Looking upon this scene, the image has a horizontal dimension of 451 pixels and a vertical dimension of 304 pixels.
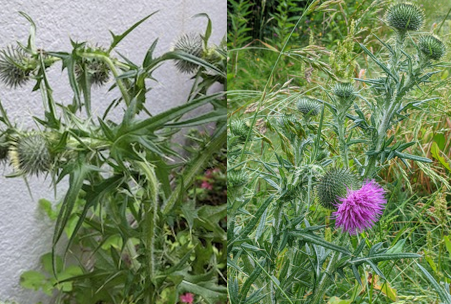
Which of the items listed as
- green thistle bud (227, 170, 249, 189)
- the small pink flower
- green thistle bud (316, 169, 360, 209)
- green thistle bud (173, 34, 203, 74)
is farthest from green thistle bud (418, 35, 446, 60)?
the small pink flower

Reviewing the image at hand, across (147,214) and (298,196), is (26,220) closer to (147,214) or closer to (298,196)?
(147,214)

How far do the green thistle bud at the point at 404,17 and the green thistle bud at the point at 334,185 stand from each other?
0.90 ft

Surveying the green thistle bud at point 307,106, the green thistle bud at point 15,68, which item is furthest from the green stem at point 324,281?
the green thistle bud at point 15,68

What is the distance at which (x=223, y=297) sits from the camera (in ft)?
4.09

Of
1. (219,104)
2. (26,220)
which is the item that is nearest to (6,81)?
(219,104)

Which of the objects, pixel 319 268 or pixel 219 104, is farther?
pixel 219 104

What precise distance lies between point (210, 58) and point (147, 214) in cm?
41

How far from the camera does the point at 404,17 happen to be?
0.78 metres

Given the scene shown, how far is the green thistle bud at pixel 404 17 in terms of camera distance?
2.55 feet

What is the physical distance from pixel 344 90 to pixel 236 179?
0.23 m

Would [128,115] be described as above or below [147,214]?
above

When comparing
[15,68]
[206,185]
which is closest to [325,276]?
[15,68]

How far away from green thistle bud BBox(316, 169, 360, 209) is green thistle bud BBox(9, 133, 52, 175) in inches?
21.1

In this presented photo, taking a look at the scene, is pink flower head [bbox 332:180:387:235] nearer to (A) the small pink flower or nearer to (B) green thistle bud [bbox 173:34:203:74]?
(B) green thistle bud [bbox 173:34:203:74]
